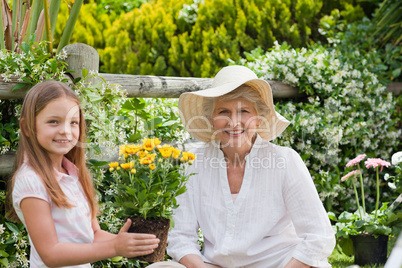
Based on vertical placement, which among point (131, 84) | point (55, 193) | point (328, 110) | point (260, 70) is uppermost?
point (260, 70)

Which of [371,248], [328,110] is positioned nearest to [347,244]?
[371,248]

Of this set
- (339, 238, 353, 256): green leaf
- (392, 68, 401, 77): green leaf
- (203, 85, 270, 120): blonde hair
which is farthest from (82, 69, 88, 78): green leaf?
(392, 68, 401, 77): green leaf

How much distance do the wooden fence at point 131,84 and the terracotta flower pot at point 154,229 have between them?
103cm

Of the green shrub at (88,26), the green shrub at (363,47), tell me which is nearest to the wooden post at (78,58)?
the green shrub at (363,47)

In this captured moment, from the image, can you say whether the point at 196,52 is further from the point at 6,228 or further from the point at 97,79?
the point at 6,228

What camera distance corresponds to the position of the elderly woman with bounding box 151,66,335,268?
2264mm

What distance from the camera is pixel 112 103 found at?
2670 mm

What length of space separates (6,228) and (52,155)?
0.79m

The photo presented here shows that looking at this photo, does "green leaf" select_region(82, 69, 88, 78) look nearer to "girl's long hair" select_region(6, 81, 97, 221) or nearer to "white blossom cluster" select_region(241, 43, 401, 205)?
"girl's long hair" select_region(6, 81, 97, 221)

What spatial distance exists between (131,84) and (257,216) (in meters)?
1.25

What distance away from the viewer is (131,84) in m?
3.12

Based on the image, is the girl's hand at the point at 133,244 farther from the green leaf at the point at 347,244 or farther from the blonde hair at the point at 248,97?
the green leaf at the point at 347,244

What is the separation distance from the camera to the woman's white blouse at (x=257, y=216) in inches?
89.2

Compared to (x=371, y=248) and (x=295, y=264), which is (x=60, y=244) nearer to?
(x=295, y=264)
